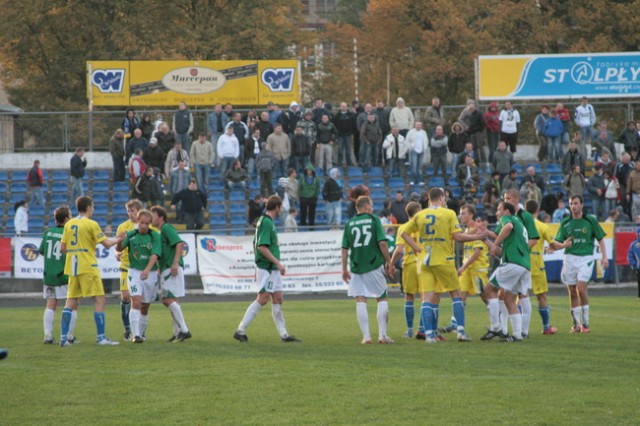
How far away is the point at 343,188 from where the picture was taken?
3503 cm

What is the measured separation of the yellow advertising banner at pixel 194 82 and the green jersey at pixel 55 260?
22055 mm

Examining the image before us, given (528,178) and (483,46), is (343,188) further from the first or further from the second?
(483,46)

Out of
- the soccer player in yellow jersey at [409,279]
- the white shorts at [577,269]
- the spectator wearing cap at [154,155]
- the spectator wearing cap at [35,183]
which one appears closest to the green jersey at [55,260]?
the soccer player in yellow jersey at [409,279]

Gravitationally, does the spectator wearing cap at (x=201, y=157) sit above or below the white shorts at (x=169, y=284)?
above

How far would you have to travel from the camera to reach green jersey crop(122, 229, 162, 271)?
16.1 meters

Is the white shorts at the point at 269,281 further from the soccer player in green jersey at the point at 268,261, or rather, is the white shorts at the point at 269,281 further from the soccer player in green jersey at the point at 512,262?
the soccer player in green jersey at the point at 512,262

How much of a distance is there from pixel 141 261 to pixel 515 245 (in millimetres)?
5317

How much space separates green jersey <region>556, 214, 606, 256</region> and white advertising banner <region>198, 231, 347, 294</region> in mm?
10792

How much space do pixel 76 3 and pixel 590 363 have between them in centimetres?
4237

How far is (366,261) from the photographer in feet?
50.9

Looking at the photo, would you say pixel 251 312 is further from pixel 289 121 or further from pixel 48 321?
pixel 289 121

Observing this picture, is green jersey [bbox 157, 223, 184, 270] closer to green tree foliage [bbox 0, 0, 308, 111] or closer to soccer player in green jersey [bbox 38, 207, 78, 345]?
soccer player in green jersey [bbox 38, 207, 78, 345]

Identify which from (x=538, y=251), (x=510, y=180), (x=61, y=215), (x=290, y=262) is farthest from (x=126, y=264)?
(x=510, y=180)

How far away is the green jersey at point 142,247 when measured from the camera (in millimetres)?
16078
